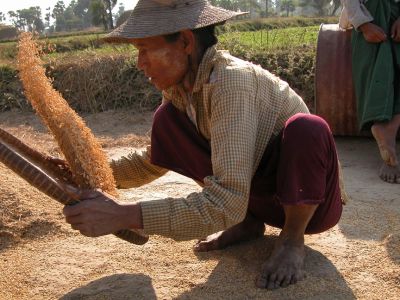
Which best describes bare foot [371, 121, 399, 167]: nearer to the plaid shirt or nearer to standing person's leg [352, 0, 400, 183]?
standing person's leg [352, 0, 400, 183]

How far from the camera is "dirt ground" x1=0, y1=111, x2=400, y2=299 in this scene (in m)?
2.29

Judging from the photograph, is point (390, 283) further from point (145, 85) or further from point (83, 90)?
point (83, 90)

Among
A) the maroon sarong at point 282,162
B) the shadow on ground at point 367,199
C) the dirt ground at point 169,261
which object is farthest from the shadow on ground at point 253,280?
Answer: the shadow on ground at point 367,199

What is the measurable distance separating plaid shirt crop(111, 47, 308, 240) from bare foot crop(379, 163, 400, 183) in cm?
205

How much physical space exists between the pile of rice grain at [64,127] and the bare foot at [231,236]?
1.95 ft

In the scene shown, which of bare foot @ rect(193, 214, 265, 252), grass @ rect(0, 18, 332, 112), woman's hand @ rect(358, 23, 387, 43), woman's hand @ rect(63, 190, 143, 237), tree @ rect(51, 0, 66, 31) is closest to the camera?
woman's hand @ rect(63, 190, 143, 237)

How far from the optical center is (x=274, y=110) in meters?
2.28

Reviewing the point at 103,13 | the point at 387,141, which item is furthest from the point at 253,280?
the point at 103,13

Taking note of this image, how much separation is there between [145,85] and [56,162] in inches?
181

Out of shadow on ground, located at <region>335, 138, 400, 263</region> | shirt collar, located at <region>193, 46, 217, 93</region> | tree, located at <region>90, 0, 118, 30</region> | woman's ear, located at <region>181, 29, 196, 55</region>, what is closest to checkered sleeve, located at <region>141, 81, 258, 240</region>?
shirt collar, located at <region>193, 46, 217, 93</region>

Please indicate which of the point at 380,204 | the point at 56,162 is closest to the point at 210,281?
the point at 56,162

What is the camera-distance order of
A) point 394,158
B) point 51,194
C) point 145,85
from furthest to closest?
point 145,85 → point 394,158 → point 51,194

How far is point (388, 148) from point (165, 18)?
2.58 meters

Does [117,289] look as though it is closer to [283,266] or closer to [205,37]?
[283,266]
